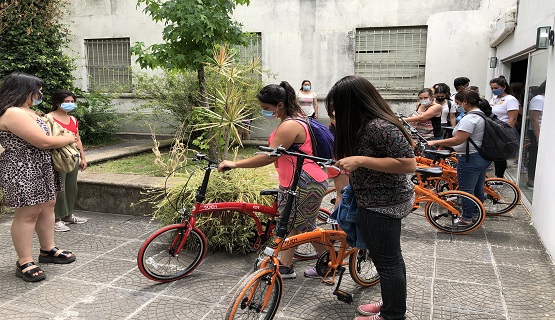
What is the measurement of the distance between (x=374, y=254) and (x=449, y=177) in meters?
3.53

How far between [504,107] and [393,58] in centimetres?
458

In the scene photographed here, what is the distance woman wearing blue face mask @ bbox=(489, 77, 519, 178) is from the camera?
628 centimetres

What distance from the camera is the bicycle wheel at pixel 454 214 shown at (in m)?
4.92

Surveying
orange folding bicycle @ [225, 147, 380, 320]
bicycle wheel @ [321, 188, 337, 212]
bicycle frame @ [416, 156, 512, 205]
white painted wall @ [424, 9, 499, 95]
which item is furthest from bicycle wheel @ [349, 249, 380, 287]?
white painted wall @ [424, 9, 499, 95]

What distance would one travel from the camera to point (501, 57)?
28.0 feet

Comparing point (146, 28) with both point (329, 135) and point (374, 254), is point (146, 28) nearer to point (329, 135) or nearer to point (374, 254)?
point (329, 135)

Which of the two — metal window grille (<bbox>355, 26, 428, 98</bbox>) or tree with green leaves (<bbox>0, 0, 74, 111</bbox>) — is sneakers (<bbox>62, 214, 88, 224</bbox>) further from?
metal window grille (<bbox>355, 26, 428, 98</bbox>)

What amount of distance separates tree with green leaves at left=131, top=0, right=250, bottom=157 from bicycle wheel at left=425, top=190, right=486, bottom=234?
297 cm

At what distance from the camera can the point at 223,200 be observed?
14.1 ft

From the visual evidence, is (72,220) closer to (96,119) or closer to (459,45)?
(96,119)

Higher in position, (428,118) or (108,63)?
(108,63)

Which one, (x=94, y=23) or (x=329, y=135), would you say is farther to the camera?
(x=94, y=23)

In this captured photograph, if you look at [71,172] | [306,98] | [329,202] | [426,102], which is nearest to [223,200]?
[71,172]

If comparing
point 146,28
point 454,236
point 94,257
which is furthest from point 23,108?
point 146,28
